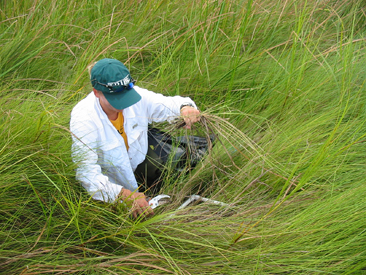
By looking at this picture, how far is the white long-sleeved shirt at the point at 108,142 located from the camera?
1.75 metres

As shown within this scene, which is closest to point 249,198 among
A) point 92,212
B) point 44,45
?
point 92,212

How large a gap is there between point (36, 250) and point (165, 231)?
0.53m

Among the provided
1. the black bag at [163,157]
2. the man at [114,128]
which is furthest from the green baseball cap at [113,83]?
the black bag at [163,157]

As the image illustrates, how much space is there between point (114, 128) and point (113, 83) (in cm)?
28

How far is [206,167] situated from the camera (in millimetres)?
2148

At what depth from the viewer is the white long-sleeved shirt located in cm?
175

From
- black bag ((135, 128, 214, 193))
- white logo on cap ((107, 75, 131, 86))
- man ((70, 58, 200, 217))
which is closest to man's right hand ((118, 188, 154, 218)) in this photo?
man ((70, 58, 200, 217))

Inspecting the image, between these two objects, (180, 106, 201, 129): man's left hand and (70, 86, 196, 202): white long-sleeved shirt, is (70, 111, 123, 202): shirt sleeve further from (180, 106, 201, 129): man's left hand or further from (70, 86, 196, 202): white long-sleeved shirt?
(180, 106, 201, 129): man's left hand

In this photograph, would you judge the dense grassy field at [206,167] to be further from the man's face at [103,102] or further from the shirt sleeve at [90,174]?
the man's face at [103,102]

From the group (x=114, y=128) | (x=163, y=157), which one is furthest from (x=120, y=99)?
(x=163, y=157)

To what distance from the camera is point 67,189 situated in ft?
5.65

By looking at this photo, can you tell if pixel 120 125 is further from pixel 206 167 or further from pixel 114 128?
pixel 206 167

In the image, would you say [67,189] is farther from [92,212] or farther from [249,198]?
[249,198]

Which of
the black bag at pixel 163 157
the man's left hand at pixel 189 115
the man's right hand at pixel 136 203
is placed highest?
the man's left hand at pixel 189 115
